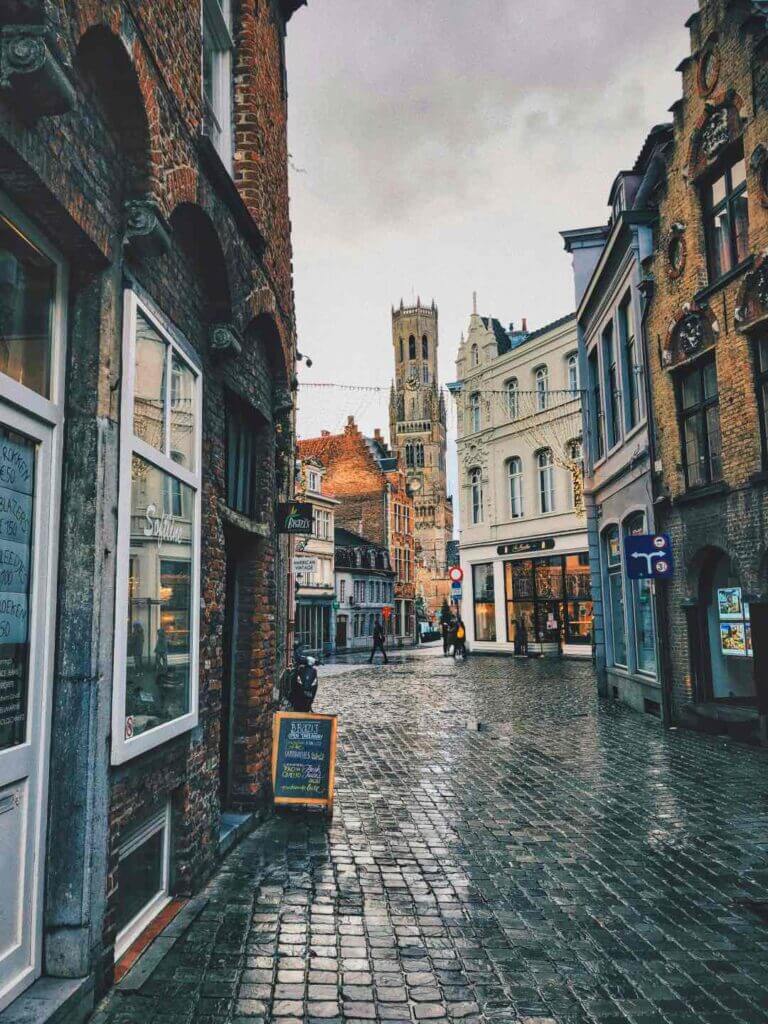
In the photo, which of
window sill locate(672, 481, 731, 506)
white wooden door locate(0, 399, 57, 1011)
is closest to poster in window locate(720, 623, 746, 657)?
window sill locate(672, 481, 731, 506)

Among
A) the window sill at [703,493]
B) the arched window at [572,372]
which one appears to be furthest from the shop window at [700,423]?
the arched window at [572,372]

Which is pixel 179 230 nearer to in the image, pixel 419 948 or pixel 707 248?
pixel 419 948

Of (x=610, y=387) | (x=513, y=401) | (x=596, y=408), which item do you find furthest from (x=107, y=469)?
(x=513, y=401)

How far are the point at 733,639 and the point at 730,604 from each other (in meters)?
0.52

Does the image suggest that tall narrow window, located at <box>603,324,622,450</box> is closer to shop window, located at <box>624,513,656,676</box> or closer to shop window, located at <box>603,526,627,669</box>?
shop window, located at <box>603,526,627,669</box>

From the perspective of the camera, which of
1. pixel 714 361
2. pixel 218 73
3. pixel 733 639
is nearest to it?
pixel 218 73

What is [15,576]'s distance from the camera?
3346 mm

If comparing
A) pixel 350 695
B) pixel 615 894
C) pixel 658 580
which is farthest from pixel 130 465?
pixel 350 695

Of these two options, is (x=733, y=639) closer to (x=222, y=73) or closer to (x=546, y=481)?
(x=222, y=73)

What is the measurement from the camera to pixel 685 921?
459 cm

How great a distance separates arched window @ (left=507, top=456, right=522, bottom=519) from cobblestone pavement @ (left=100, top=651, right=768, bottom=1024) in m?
23.0

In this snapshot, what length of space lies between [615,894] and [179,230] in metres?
5.23

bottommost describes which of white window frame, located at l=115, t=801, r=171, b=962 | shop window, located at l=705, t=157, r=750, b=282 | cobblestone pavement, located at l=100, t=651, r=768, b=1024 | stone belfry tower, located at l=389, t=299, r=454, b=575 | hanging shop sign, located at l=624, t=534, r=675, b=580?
cobblestone pavement, located at l=100, t=651, r=768, b=1024

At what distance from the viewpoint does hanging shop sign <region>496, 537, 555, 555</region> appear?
30275 mm
